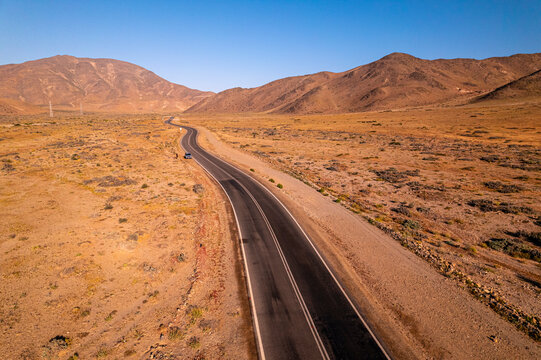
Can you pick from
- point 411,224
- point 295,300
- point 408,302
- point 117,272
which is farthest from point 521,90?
point 117,272

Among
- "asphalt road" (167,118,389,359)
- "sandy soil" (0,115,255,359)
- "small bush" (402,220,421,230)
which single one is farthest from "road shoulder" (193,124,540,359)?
"sandy soil" (0,115,255,359)

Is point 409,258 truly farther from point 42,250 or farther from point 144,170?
point 144,170

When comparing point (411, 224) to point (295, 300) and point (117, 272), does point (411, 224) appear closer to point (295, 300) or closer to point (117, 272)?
point (295, 300)

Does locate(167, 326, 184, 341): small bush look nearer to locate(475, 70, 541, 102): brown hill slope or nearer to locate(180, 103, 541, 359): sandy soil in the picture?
locate(180, 103, 541, 359): sandy soil

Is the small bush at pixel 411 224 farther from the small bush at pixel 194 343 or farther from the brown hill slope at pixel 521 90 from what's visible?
the brown hill slope at pixel 521 90

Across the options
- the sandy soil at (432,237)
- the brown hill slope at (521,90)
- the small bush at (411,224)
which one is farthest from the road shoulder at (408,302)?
the brown hill slope at (521,90)

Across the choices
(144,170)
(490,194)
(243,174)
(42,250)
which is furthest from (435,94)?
(42,250)
